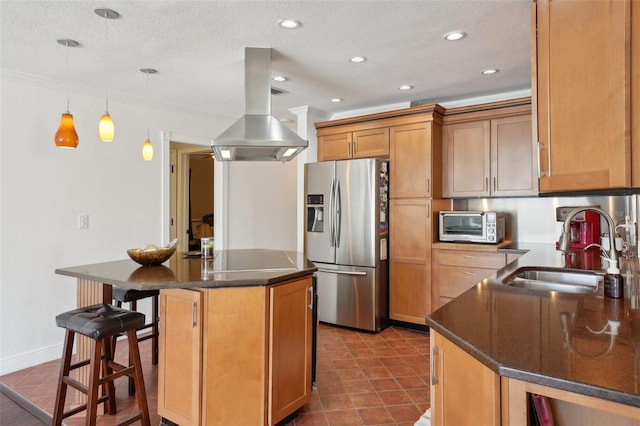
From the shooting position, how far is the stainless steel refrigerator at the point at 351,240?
4004 mm

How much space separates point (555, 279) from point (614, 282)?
708 millimetres

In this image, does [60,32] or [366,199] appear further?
[366,199]

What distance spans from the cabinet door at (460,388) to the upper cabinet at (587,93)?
722 mm

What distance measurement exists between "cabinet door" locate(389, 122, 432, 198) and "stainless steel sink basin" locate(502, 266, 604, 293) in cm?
176

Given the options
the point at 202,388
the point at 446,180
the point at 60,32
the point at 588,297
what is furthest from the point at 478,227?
the point at 60,32

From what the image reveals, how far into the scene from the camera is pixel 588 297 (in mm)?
1546

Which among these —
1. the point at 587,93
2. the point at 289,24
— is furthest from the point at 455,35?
the point at 587,93

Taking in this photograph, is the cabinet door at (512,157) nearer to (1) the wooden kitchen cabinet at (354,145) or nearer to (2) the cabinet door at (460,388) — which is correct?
(1) the wooden kitchen cabinet at (354,145)

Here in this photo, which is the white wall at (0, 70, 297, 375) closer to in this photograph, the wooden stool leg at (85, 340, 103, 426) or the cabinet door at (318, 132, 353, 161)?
the cabinet door at (318, 132, 353, 161)

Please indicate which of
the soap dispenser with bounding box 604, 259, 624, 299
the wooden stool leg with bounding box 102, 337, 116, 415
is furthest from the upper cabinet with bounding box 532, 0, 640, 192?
the wooden stool leg with bounding box 102, 337, 116, 415

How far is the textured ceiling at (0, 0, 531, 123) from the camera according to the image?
87.8 inches

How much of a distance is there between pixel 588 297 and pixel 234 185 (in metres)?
4.06

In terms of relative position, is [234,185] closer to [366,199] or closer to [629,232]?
[366,199]

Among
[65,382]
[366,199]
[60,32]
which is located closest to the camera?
[65,382]
